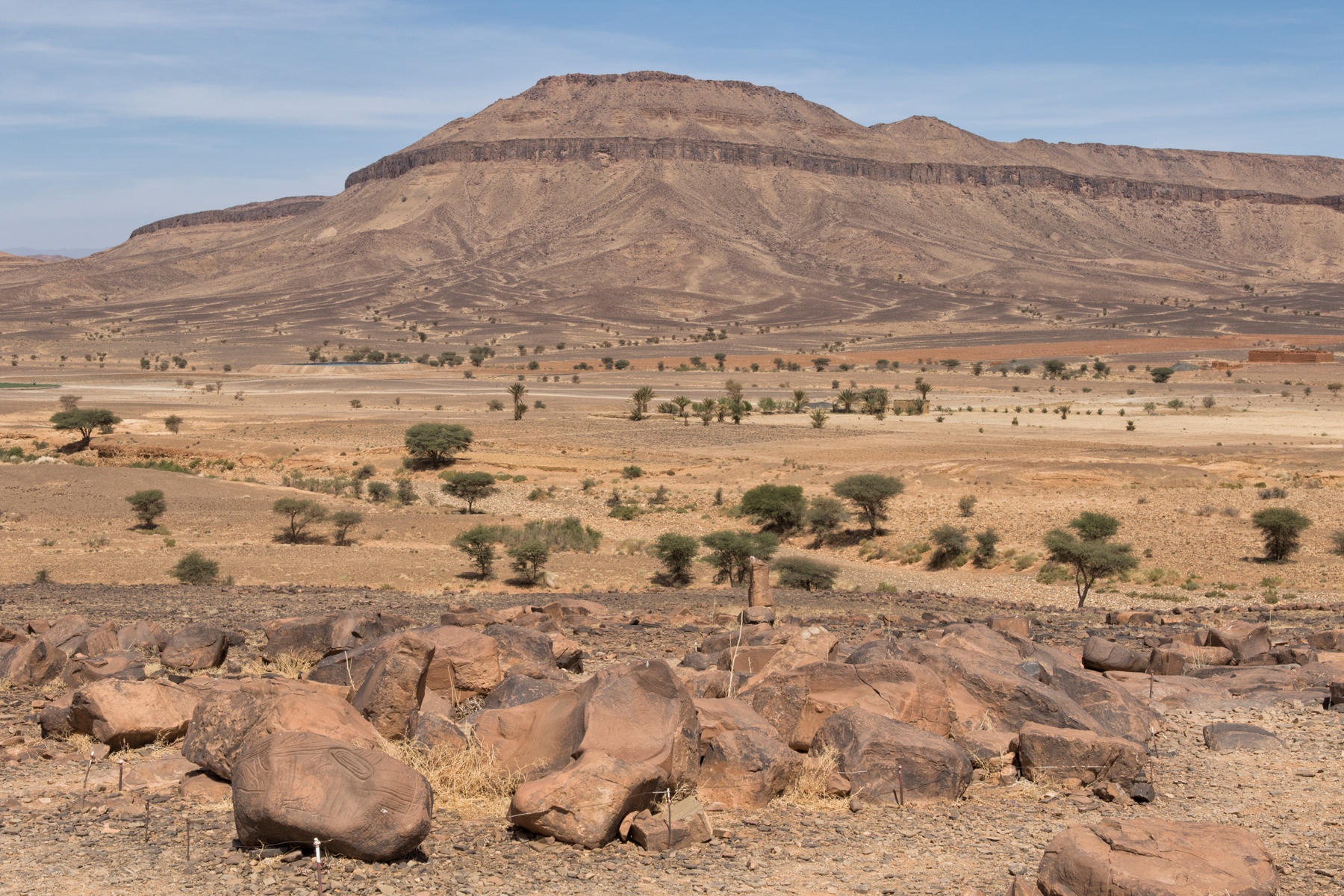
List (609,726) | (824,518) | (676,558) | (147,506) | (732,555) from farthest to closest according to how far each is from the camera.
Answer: (824,518) → (147,506) → (732,555) → (676,558) → (609,726)

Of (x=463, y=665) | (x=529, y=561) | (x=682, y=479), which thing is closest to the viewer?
(x=463, y=665)

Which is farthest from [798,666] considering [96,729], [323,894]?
[96,729]

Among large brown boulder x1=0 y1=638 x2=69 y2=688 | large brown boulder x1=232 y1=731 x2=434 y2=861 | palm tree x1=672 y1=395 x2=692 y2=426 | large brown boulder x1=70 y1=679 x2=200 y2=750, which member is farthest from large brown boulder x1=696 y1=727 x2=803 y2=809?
palm tree x1=672 y1=395 x2=692 y2=426

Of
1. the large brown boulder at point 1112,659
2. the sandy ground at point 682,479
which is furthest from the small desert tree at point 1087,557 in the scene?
the large brown boulder at point 1112,659

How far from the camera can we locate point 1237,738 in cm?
1042

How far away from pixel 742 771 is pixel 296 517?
83.5ft

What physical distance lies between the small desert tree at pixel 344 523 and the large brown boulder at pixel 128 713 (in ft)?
65.0

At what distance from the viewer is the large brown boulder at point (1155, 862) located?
21.2ft


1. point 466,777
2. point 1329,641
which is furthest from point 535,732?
point 1329,641

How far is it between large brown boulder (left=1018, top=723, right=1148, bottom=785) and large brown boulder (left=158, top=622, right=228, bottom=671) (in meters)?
9.55

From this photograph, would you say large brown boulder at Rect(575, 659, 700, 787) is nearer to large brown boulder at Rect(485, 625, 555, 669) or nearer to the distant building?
large brown boulder at Rect(485, 625, 555, 669)

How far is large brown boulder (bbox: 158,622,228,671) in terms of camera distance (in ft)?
44.6

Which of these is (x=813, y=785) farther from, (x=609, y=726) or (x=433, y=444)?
(x=433, y=444)

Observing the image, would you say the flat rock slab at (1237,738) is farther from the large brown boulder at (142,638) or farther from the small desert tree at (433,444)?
the small desert tree at (433,444)
